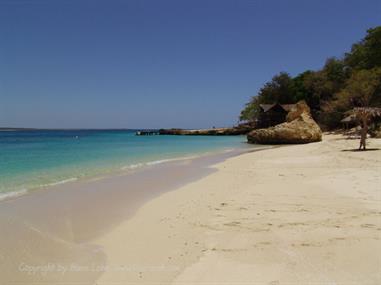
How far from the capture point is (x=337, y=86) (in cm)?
4425

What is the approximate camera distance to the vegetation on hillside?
33219mm

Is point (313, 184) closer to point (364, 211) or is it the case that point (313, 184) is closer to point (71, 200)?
point (364, 211)

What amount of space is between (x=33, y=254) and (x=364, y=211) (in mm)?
5328

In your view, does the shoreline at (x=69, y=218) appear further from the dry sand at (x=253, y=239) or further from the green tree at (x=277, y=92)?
the green tree at (x=277, y=92)

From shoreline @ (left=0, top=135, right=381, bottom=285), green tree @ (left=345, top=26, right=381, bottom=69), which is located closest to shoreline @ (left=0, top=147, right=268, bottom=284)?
shoreline @ (left=0, top=135, right=381, bottom=285)

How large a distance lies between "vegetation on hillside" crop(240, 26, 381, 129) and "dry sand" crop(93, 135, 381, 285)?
2556cm

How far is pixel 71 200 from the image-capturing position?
7754mm

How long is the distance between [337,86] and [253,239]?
148ft

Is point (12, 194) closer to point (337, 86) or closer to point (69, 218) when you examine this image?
point (69, 218)

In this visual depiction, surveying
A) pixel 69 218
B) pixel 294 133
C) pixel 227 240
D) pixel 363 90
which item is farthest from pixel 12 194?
pixel 363 90

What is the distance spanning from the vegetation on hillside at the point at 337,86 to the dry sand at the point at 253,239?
25563 millimetres

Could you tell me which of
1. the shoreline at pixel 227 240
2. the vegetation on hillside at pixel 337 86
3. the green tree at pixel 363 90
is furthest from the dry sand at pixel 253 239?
the green tree at pixel 363 90

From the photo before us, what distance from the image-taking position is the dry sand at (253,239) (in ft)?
11.5

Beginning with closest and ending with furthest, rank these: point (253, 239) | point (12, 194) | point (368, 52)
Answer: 1. point (253, 239)
2. point (12, 194)
3. point (368, 52)
